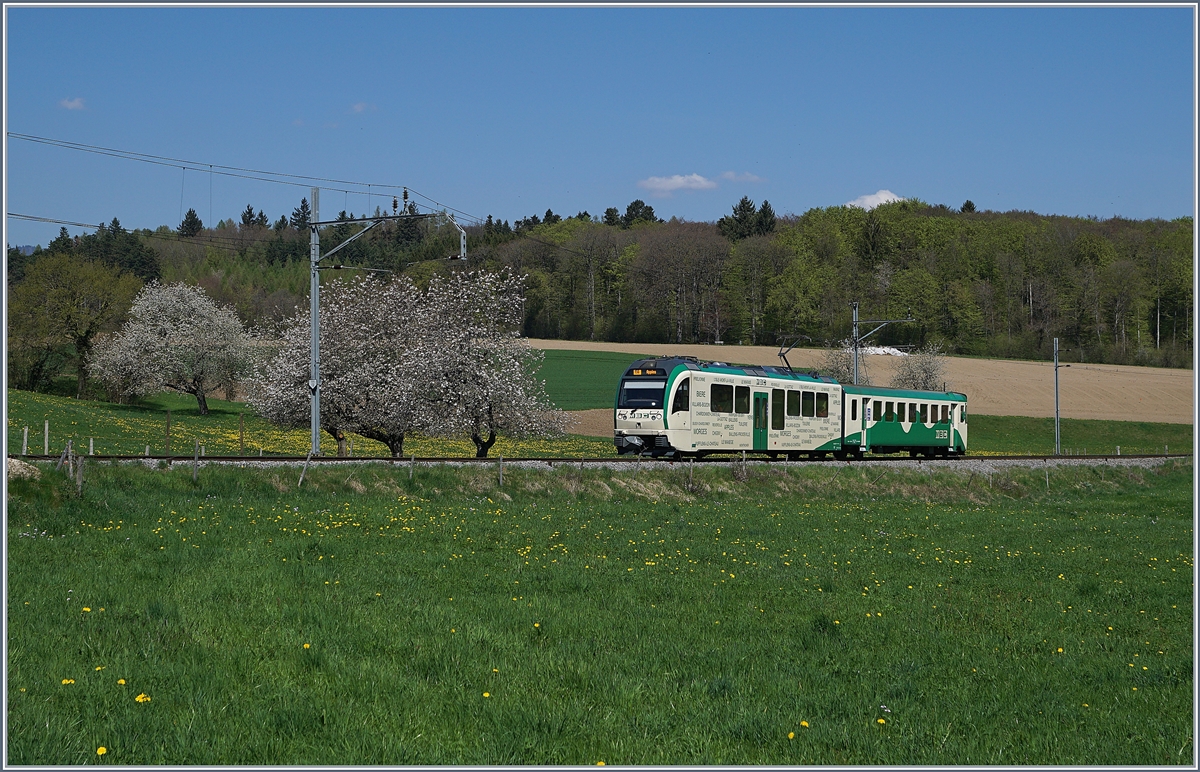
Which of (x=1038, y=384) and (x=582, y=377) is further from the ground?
(x=582, y=377)

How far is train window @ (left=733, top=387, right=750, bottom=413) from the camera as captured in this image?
3331cm

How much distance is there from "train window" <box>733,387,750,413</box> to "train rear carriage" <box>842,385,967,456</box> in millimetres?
7923

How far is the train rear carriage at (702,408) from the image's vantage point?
31.5 meters

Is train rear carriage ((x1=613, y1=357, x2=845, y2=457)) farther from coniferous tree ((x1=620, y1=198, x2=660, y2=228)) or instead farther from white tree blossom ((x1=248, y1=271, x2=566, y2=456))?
coniferous tree ((x1=620, y1=198, x2=660, y2=228))

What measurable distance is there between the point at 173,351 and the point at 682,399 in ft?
148

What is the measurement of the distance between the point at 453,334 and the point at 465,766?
107 ft

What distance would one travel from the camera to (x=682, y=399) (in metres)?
31.5

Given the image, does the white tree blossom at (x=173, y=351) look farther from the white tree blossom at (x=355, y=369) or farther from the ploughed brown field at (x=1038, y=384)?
the white tree blossom at (x=355, y=369)

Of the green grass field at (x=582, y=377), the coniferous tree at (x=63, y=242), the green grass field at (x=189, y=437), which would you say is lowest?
the green grass field at (x=189, y=437)

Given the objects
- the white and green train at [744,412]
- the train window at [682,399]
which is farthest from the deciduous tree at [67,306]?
the train window at [682,399]

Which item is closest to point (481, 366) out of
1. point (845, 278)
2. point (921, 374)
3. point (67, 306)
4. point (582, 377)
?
point (67, 306)

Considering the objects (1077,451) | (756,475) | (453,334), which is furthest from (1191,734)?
(1077,451)

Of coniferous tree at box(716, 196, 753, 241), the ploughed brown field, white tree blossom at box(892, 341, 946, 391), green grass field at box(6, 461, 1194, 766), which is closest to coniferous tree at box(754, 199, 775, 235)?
coniferous tree at box(716, 196, 753, 241)

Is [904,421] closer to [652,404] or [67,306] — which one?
[652,404]
